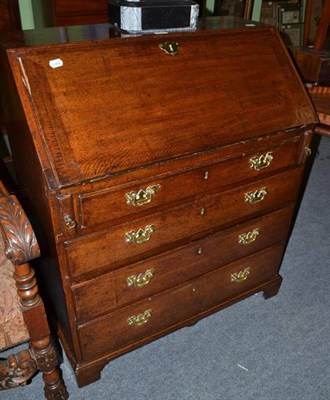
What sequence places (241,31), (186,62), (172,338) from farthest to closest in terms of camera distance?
(172,338), (241,31), (186,62)

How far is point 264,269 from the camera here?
84.9 inches

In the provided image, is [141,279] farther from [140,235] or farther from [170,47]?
[170,47]

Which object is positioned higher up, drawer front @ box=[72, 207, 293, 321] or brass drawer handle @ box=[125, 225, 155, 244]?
brass drawer handle @ box=[125, 225, 155, 244]

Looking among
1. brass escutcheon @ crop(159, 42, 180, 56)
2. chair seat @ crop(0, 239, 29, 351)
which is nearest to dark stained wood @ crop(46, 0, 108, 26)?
brass escutcheon @ crop(159, 42, 180, 56)

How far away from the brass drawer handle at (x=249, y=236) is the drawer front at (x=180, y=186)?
31 centimetres

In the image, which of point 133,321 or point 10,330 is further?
point 133,321

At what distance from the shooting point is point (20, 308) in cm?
137

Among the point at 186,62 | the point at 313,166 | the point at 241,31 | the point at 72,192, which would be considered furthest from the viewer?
the point at 313,166

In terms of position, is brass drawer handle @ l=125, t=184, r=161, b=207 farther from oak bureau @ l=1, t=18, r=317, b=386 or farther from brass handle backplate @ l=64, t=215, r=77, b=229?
brass handle backplate @ l=64, t=215, r=77, b=229

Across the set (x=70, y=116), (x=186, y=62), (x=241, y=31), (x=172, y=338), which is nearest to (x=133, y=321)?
(x=172, y=338)

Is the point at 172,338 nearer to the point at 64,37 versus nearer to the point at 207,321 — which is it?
the point at 207,321

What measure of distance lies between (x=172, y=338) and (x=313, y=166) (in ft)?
7.74

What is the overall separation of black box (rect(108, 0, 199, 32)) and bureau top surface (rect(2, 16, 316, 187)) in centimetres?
5

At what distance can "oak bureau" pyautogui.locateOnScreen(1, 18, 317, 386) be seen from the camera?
129 cm
